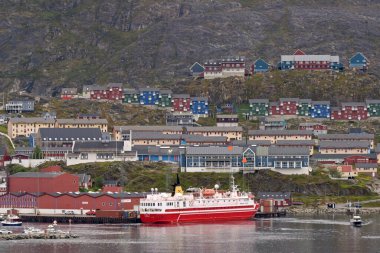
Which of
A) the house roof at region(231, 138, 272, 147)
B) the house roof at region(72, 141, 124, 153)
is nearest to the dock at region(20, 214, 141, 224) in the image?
the house roof at region(72, 141, 124, 153)

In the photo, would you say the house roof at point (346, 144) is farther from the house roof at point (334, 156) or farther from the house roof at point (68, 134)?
the house roof at point (68, 134)

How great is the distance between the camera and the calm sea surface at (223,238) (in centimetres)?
12338

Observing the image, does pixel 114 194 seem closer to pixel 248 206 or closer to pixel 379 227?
pixel 248 206

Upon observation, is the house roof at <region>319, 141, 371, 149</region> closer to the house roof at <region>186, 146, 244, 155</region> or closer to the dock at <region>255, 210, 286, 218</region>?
the house roof at <region>186, 146, 244, 155</region>

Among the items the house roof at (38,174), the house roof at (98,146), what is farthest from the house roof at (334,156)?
the house roof at (38,174)

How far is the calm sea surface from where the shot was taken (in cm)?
12338

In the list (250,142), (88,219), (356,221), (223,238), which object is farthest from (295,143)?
(223,238)

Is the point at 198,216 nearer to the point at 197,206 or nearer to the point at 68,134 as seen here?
the point at 197,206

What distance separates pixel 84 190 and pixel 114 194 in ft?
38.5

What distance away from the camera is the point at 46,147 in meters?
193

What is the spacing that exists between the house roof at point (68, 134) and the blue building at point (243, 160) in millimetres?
21772

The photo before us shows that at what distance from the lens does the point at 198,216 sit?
15300 cm

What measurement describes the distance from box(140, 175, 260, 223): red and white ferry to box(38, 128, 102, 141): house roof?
38.8 m

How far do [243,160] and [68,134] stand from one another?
30427 mm
